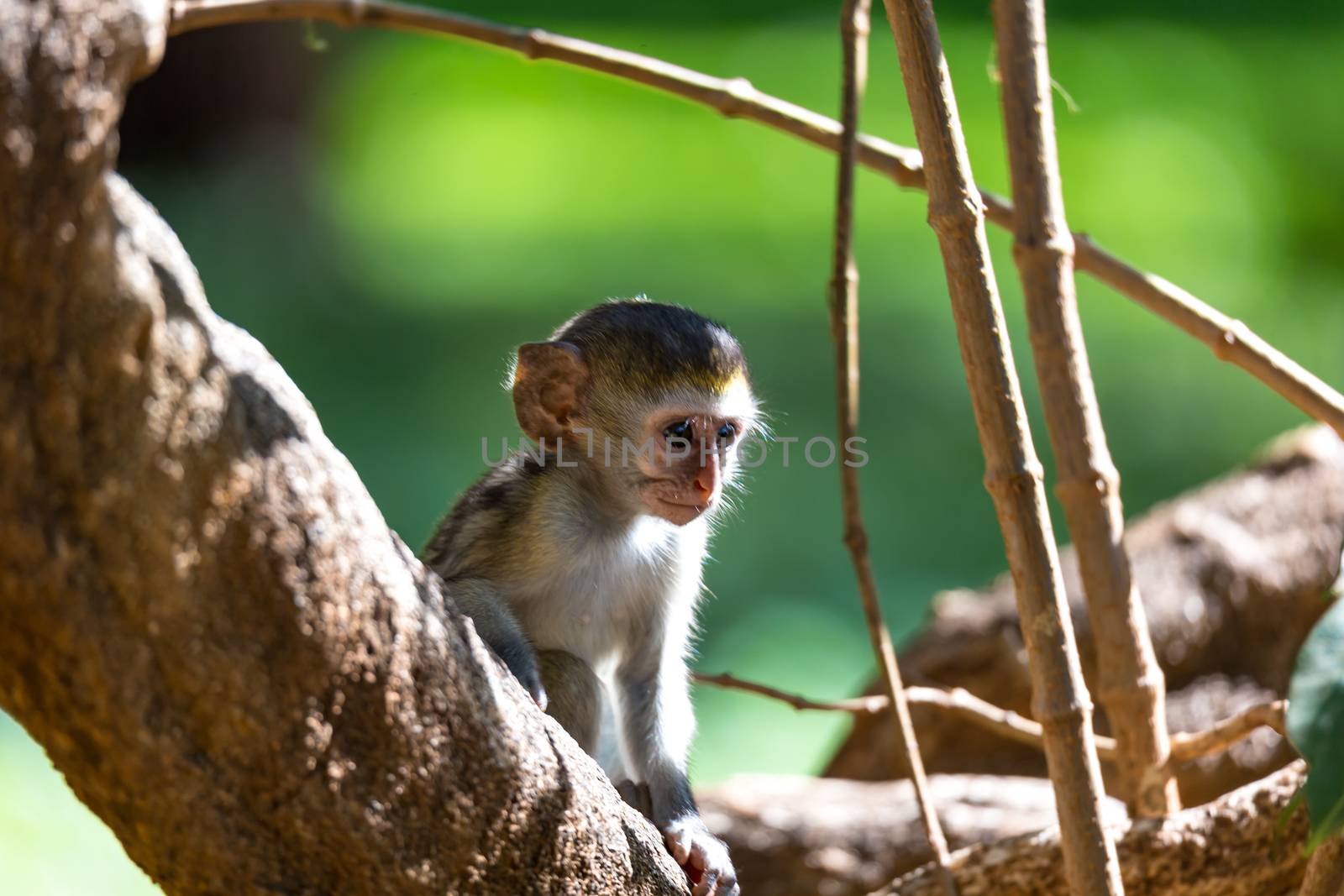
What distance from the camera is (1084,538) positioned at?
2717mm

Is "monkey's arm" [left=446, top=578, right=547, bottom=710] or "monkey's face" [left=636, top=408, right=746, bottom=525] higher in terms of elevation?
"monkey's face" [left=636, top=408, right=746, bottom=525]

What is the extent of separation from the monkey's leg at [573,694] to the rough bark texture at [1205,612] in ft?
7.89

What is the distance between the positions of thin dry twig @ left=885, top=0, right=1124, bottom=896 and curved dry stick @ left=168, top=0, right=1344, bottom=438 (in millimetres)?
766

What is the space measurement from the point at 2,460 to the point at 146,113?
13.4m

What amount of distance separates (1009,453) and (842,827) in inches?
96.2

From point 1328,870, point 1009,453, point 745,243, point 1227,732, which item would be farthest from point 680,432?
point 745,243

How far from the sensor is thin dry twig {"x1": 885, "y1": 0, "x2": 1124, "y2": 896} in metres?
1.99

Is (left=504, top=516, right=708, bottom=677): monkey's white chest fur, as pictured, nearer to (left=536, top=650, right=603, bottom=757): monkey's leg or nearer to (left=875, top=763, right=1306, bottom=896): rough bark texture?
(left=536, top=650, right=603, bottom=757): monkey's leg

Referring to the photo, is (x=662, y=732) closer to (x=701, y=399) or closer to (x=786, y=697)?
(x=786, y=697)

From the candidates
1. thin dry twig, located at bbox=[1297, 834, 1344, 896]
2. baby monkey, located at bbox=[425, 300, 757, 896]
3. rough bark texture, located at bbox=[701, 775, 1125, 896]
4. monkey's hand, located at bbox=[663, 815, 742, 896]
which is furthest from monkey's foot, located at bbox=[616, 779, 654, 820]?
rough bark texture, located at bbox=[701, 775, 1125, 896]

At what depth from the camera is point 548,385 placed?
2873 mm

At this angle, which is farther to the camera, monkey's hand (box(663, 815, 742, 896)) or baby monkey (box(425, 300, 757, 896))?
baby monkey (box(425, 300, 757, 896))

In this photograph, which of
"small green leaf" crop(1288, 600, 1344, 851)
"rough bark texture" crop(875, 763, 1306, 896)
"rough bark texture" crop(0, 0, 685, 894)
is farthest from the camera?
"rough bark texture" crop(875, 763, 1306, 896)

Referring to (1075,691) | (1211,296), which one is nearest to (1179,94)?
(1211,296)
